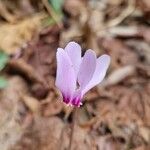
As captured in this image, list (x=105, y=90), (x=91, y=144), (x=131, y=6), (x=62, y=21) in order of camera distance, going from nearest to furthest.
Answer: (x=91, y=144), (x=105, y=90), (x=62, y=21), (x=131, y=6)

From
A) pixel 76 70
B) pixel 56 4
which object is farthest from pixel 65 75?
pixel 56 4

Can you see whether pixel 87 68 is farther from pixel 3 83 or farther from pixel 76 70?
pixel 3 83

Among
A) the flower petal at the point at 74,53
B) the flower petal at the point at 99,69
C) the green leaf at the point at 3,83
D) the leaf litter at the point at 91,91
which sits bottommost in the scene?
the leaf litter at the point at 91,91

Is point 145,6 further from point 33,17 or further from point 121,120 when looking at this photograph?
point 121,120

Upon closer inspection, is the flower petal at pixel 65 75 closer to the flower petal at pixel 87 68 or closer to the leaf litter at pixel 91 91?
the flower petal at pixel 87 68

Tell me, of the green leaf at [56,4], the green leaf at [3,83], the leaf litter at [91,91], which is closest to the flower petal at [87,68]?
the leaf litter at [91,91]

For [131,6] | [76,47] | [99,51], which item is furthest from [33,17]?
[76,47]
